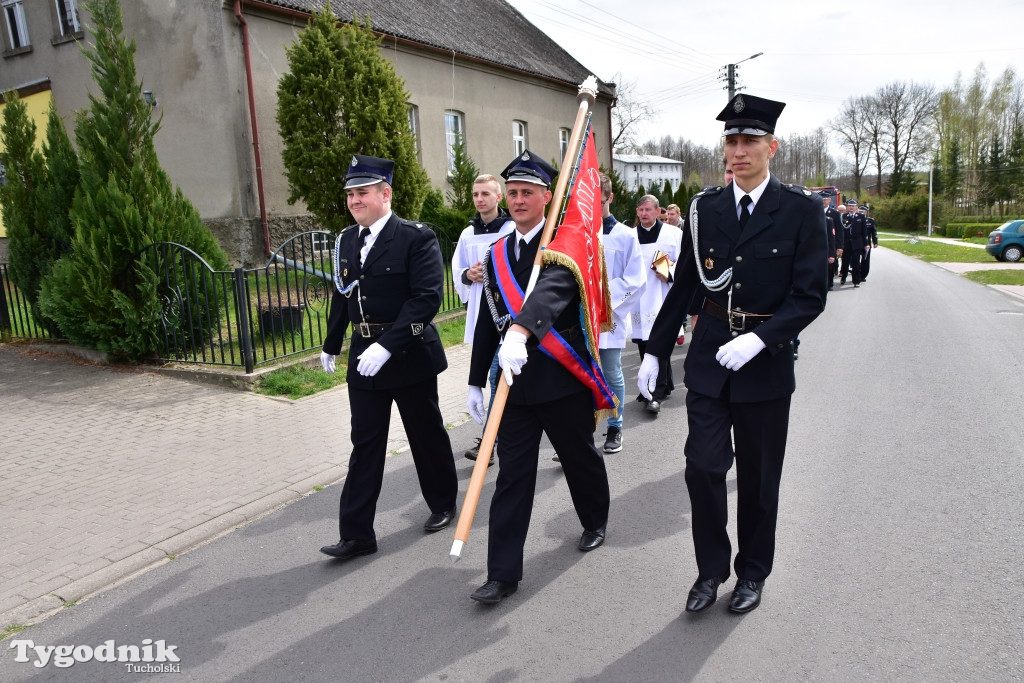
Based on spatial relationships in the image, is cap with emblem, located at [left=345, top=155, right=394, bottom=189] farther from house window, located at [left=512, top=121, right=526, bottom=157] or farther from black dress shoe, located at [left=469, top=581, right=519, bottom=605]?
house window, located at [left=512, top=121, right=526, bottom=157]

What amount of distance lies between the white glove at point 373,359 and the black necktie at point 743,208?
71.5 inches

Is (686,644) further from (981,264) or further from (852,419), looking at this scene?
(981,264)

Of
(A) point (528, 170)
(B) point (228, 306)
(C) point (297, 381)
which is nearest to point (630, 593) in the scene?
(A) point (528, 170)

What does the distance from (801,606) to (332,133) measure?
13.4m

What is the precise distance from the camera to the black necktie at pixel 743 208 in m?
3.41

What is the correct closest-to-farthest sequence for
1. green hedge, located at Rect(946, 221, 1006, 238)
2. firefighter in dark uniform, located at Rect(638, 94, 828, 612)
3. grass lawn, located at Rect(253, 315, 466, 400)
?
firefighter in dark uniform, located at Rect(638, 94, 828, 612) < grass lawn, located at Rect(253, 315, 466, 400) < green hedge, located at Rect(946, 221, 1006, 238)

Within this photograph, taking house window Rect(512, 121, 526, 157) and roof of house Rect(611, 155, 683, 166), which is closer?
house window Rect(512, 121, 526, 157)

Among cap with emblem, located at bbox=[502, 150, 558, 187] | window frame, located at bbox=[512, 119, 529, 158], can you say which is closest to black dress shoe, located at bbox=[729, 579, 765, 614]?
cap with emblem, located at bbox=[502, 150, 558, 187]

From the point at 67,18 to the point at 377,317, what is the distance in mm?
19071

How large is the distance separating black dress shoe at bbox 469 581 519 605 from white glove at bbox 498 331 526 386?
977 millimetres

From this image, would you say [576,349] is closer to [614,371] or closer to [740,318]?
[740,318]

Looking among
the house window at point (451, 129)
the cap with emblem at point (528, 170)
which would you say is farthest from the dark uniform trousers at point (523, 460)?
the house window at point (451, 129)

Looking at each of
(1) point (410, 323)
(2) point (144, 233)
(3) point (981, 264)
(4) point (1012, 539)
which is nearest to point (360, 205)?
(1) point (410, 323)

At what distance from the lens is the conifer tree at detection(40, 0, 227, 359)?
8.41 metres
